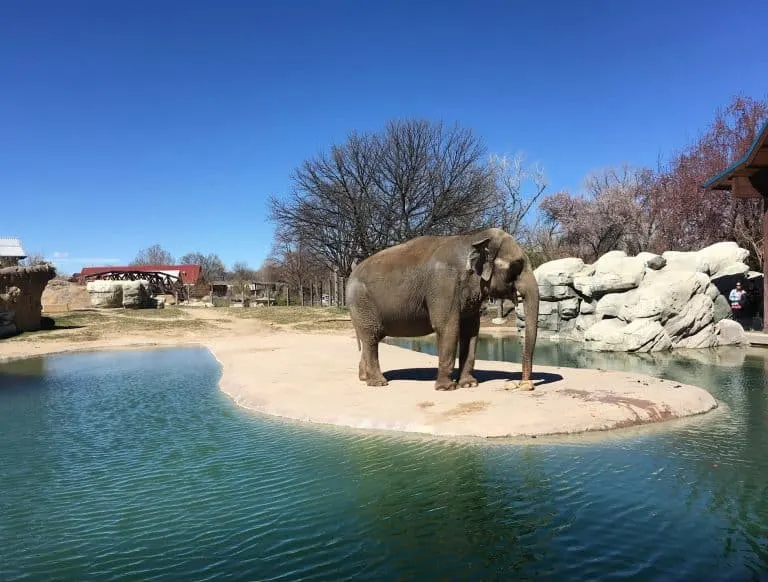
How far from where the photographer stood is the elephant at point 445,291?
959 cm

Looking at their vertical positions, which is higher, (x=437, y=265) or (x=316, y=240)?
(x=316, y=240)

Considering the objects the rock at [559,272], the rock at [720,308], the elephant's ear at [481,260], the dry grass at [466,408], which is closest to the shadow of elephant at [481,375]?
the dry grass at [466,408]

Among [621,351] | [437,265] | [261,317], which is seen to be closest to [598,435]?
[437,265]

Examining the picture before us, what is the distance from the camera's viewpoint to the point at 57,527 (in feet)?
17.7

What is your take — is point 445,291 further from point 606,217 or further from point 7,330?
point 606,217

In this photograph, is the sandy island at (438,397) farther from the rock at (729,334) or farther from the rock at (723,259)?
the rock at (723,259)

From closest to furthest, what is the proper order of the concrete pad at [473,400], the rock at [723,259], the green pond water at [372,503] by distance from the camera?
1. the green pond water at [372,503]
2. the concrete pad at [473,400]
3. the rock at [723,259]

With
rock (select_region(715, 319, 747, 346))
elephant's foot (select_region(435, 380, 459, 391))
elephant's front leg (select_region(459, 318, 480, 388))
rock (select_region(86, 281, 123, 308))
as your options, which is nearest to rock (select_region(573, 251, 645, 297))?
rock (select_region(715, 319, 747, 346))

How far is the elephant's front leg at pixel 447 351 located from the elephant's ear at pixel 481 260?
38.3 inches

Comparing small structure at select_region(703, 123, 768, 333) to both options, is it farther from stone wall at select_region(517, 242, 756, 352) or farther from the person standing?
stone wall at select_region(517, 242, 756, 352)

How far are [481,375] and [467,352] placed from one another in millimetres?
1504

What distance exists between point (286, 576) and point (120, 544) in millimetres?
1666

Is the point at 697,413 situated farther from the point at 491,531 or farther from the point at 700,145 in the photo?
the point at 700,145

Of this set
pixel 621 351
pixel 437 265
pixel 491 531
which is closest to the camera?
pixel 491 531
